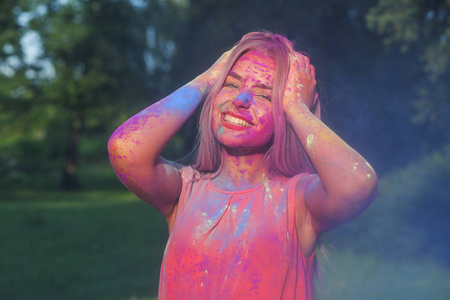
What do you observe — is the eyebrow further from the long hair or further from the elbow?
the elbow

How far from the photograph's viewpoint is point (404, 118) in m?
5.69

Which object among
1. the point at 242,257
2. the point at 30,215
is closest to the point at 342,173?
the point at 242,257

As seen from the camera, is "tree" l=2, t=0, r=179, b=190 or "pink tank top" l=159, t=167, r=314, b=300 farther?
"tree" l=2, t=0, r=179, b=190

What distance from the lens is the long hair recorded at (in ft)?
6.61

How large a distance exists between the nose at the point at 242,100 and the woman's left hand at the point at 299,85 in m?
0.15

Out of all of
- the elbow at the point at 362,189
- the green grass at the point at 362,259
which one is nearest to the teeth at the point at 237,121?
the elbow at the point at 362,189

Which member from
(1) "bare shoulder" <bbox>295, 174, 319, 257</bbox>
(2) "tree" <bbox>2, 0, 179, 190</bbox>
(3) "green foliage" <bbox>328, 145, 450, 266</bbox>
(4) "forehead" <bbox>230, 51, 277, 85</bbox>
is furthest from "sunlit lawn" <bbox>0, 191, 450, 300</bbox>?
(2) "tree" <bbox>2, 0, 179, 190</bbox>

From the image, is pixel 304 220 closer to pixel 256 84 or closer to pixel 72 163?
pixel 256 84

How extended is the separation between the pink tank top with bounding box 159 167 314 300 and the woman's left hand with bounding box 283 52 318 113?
0.30 metres

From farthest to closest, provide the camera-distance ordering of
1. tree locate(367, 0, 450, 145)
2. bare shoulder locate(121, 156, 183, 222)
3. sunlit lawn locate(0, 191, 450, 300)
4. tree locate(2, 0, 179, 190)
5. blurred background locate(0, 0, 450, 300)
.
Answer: tree locate(2, 0, 179, 190), sunlit lawn locate(0, 191, 450, 300), blurred background locate(0, 0, 450, 300), tree locate(367, 0, 450, 145), bare shoulder locate(121, 156, 183, 222)

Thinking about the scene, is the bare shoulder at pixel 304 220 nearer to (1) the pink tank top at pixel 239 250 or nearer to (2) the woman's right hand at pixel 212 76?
(1) the pink tank top at pixel 239 250

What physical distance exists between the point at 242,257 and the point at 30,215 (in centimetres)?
1134

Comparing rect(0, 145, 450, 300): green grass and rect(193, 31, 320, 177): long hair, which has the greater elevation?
rect(193, 31, 320, 177): long hair

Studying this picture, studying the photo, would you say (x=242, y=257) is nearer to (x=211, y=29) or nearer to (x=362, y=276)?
(x=362, y=276)
